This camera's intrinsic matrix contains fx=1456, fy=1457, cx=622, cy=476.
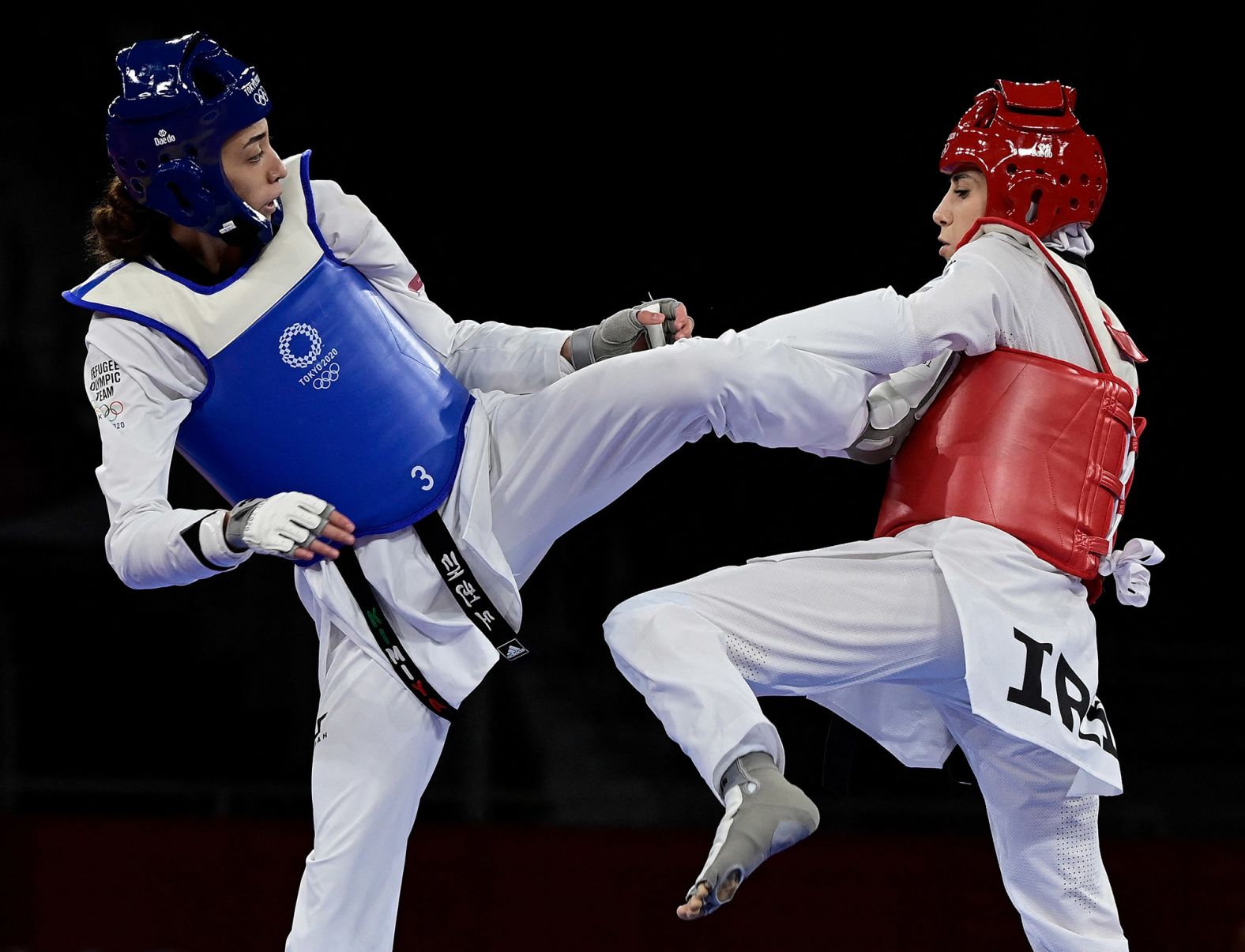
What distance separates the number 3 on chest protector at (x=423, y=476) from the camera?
2963 millimetres

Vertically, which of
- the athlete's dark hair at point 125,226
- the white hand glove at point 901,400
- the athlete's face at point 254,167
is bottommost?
the white hand glove at point 901,400

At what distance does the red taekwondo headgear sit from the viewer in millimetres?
3088

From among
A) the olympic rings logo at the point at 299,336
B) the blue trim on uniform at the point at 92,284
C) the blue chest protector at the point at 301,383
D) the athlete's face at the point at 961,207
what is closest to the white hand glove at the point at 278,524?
the blue chest protector at the point at 301,383

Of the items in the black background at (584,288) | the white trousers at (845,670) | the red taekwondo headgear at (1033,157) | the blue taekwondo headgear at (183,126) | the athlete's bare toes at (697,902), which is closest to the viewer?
the athlete's bare toes at (697,902)

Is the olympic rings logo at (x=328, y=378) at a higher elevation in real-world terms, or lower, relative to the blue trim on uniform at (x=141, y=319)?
lower

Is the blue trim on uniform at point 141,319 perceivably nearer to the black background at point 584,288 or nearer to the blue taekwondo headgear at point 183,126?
the blue taekwondo headgear at point 183,126

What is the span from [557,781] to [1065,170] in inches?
126

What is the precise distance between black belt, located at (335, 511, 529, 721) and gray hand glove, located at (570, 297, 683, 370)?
19.0 inches

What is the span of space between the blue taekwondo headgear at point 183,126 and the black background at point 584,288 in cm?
277

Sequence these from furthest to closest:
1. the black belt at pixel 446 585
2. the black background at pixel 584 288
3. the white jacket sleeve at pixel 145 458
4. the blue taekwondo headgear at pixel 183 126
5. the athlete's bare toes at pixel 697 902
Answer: the black background at pixel 584 288 → the black belt at pixel 446 585 → the blue taekwondo headgear at pixel 183 126 → the white jacket sleeve at pixel 145 458 → the athlete's bare toes at pixel 697 902

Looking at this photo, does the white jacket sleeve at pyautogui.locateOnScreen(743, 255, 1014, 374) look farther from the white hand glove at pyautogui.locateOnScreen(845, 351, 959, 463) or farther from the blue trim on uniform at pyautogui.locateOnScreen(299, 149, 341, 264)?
the blue trim on uniform at pyautogui.locateOnScreen(299, 149, 341, 264)

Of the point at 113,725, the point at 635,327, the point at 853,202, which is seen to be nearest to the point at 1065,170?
the point at 635,327

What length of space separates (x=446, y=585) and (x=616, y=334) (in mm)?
641

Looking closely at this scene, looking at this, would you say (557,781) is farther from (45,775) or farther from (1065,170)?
(1065,170)
